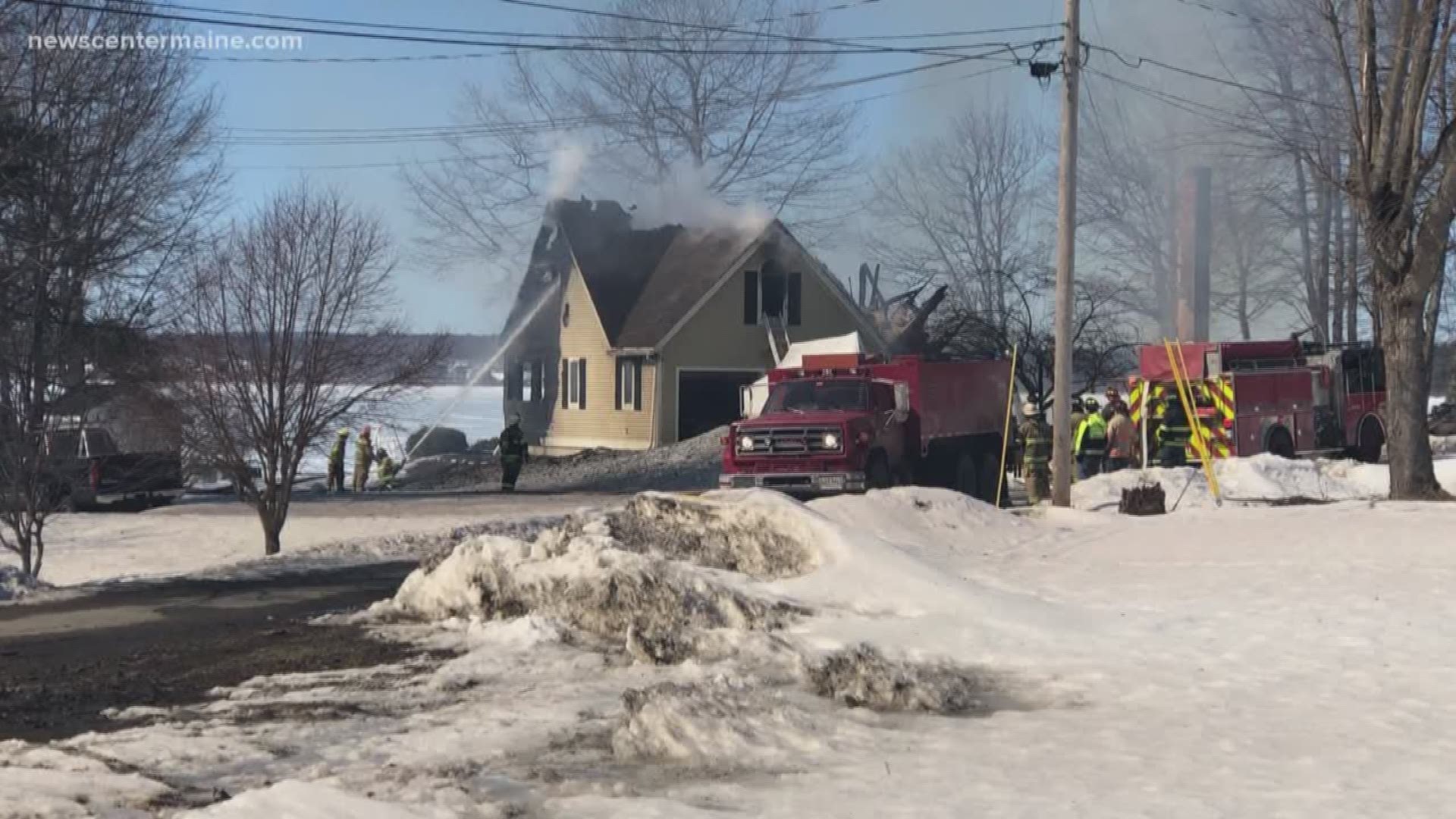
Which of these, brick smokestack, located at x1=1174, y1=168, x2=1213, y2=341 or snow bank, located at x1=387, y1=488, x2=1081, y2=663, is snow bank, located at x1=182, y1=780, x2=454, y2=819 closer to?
snow bank, located at x1=387, y1=488, x2=1081, y2=663

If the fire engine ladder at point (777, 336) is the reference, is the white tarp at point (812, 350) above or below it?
below

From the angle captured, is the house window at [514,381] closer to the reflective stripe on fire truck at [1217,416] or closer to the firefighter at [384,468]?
the firefighter at [384,468]

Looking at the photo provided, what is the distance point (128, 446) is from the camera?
22969mm

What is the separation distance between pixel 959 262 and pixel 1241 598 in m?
44.1

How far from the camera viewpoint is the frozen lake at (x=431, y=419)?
2041cm

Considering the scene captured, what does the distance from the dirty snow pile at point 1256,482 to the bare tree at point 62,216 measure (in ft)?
41.9

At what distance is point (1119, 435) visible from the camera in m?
22.9

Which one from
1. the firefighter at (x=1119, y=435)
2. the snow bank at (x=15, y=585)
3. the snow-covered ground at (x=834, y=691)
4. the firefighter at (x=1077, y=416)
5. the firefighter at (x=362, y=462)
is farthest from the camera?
the firefighter at (x=362, y=462)

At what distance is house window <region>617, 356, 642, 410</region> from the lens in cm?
3706

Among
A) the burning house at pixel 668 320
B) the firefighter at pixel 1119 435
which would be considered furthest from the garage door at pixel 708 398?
the firefighter at pixel 1119 435

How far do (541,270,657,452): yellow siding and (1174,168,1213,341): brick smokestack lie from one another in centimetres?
1715

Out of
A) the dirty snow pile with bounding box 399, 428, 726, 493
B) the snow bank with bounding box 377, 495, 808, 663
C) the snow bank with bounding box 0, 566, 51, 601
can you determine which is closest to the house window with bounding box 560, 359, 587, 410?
the dirty snow pile with bounding box 399, 428, 726, 493

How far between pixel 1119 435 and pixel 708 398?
51.6 feet

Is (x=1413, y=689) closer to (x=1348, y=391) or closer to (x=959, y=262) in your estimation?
(x=1348, y=391)
